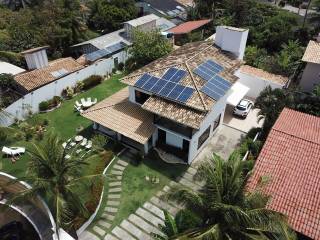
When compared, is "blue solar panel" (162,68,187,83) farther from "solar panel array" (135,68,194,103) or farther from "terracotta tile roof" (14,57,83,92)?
"terracotta tile roof" (14,57,83,92)

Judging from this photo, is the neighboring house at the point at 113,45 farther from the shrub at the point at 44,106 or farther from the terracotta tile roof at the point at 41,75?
the shrub at the point at 44,106

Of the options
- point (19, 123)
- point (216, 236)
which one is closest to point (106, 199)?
point (216, 236)

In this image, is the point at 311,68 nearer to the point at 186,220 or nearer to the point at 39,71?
the point at 186,220

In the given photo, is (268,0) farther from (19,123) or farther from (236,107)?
(19,123)

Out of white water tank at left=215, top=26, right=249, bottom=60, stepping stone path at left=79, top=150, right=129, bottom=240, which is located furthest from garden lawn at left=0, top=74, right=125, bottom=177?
white water tank at left=215, top=26, right=249, bottom=60

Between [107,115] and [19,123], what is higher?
[107,115]

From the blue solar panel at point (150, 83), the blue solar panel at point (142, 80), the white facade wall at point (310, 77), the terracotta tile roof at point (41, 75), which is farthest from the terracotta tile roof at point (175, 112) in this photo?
the white facade wall at point (310, 77)
